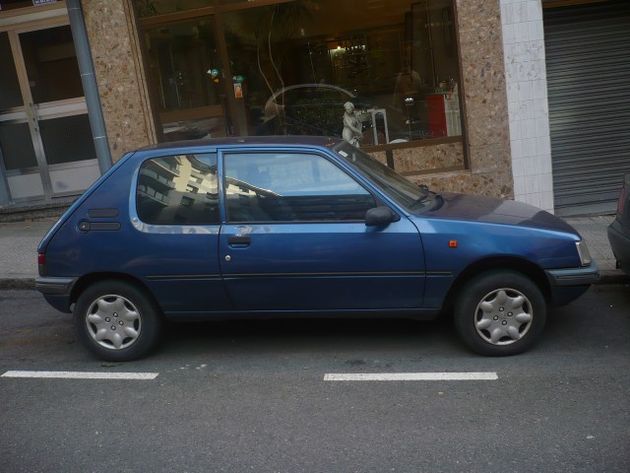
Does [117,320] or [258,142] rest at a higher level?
[258,142]

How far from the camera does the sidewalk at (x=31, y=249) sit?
718 cm

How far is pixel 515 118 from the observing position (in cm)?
940

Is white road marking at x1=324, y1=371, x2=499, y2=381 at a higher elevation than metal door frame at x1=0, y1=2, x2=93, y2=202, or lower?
lower

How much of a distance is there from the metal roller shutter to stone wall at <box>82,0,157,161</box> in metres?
5.70

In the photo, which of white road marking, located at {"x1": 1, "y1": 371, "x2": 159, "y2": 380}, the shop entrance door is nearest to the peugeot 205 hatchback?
white road marking, located at {"x1": 1, "y1": 371, "x2": 159, "y2": 380}

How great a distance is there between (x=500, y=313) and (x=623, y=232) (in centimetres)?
158

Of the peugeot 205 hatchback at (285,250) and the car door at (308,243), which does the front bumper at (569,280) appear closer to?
the peugeot 205 hatchback at (285,250)

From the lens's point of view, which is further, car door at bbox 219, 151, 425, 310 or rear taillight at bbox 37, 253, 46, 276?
rear taillight at bbox 37, 253, 46, 276

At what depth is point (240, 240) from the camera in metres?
5.20

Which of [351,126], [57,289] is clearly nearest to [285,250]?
[57,289]

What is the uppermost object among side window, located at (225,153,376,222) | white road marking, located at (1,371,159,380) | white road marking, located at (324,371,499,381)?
side window, located at (225,153,376,222)

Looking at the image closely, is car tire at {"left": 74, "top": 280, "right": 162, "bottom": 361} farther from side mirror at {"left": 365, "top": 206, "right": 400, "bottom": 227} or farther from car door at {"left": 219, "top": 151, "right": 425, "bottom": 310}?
side mirror at {"left": 365, "top": 206, "right": 400, "bottom": 227}

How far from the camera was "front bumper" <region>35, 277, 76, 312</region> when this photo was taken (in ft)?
17.9

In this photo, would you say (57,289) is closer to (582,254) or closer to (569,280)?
(569,280)
